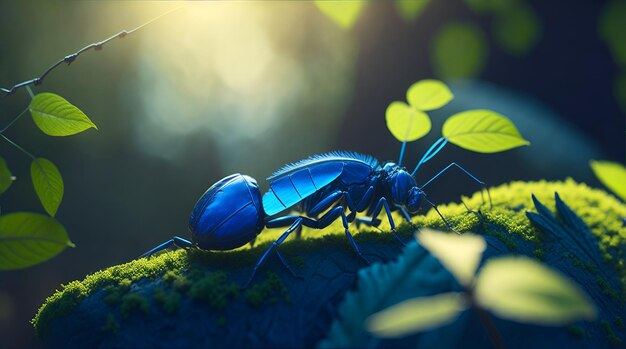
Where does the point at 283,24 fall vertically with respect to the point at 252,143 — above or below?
above

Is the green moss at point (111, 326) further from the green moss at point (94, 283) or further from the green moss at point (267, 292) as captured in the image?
the green moss at point (267, 292)

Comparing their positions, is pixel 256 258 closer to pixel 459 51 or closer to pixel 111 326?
pixel 111 326

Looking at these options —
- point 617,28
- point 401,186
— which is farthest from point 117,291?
point 617,28

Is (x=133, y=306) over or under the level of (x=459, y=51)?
under

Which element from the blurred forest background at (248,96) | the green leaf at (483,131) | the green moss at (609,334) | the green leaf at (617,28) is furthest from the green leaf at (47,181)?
the green leaf at (617,28)

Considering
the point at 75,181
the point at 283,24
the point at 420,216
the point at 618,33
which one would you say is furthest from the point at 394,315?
the point at 75,181

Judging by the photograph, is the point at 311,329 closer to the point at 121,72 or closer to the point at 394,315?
the point at 394,315

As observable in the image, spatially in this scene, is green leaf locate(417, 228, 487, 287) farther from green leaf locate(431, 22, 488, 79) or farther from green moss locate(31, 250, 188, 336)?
green leaf locate(431, 22, 488, 79)
